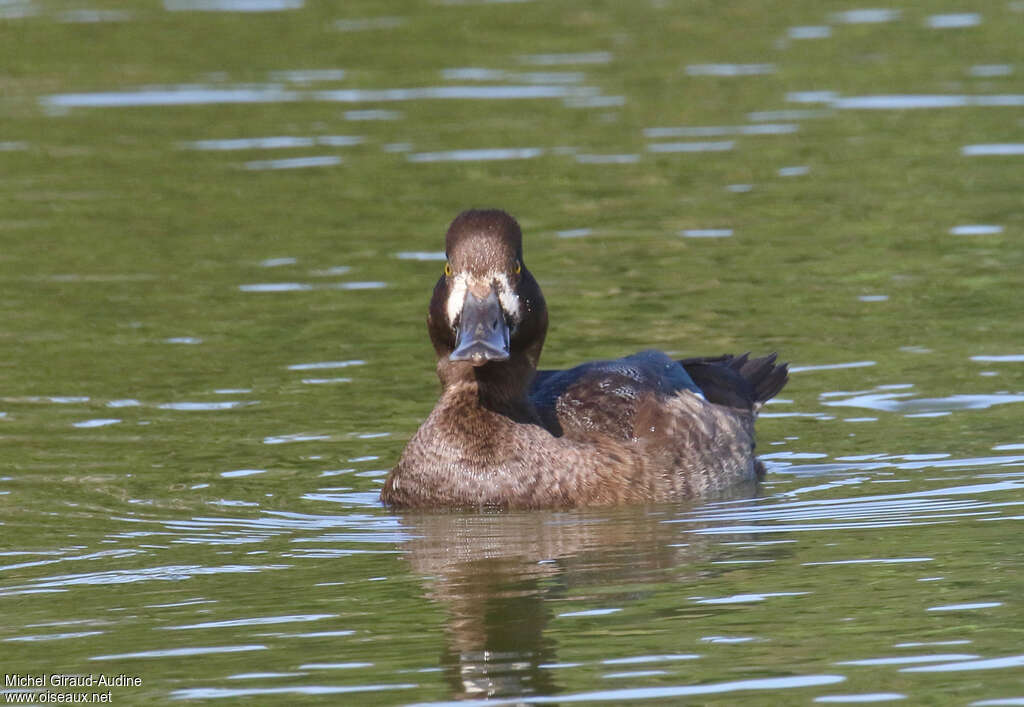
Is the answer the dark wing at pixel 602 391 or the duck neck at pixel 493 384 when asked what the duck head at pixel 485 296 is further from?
the dark wing at pixel 602 391

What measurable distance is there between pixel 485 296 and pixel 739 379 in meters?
2.49

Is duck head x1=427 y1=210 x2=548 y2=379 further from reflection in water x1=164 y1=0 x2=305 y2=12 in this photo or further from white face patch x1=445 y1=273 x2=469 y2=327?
reflection in water x1=164 y1=0 x2=305 y2=12

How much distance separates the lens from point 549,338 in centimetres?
1377

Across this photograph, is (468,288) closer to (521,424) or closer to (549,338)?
(521,424)

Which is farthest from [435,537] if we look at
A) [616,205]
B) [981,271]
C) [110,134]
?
[110,134]

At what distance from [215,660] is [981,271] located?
8.07 meters

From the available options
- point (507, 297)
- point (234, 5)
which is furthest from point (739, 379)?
point (234, 5)

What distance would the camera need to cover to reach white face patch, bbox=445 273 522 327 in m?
10.0

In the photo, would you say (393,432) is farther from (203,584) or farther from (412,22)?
(412,22)

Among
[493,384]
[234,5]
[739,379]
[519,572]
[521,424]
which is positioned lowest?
[519,572]

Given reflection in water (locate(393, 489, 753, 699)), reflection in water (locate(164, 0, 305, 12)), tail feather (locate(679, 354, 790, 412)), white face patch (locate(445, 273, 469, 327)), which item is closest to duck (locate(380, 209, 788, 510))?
white face patch (locate(445, 273, 469, 327))

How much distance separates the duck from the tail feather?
2.19 feet

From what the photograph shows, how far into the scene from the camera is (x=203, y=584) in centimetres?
895

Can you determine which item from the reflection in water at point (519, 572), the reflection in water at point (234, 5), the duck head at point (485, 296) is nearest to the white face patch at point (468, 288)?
the duck head at point (485, 296)
